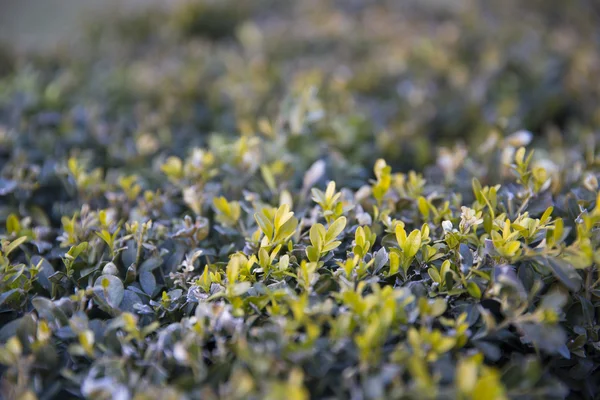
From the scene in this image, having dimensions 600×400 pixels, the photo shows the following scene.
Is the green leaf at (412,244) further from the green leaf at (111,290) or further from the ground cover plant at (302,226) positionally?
the green leaf at (111,290)

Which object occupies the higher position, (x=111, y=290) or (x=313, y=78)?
(x=313, y=78)

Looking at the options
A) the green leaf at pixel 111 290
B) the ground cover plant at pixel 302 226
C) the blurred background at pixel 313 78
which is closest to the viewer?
the ground cover plant at pixel 302 226

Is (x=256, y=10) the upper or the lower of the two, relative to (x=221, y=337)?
upper

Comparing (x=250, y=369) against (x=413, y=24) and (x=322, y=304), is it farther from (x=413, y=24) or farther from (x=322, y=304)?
(x=413, y=24)

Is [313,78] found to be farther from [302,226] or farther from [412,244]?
[412,244]

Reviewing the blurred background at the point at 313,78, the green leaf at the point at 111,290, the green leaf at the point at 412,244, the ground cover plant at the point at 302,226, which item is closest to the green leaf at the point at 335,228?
the ground cover plant at the point at 302,226

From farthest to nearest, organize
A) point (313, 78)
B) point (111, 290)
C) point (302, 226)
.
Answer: point (313, 78) → point (302, 226) → point (111, 290)

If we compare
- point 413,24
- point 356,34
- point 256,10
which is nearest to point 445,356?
point 356,34

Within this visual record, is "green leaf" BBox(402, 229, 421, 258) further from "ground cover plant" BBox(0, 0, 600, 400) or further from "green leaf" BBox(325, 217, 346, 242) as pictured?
"green leaf" BBox(325, 217, 346, 242)

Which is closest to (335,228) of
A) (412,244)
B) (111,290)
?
(412,244)
